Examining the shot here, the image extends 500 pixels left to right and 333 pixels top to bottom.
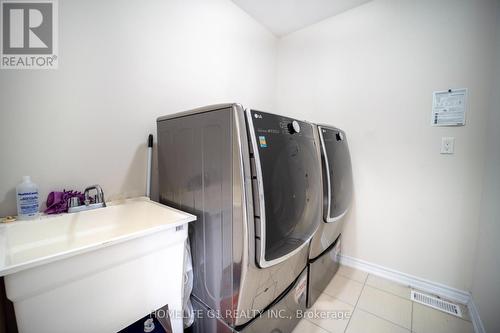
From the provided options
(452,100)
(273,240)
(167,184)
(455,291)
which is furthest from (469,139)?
(167,184)

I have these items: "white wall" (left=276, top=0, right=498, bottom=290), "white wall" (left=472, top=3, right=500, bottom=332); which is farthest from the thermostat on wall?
"white wall" (left=472, top=3, right=500, bottom=332)

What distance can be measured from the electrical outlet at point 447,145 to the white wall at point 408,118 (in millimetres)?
29

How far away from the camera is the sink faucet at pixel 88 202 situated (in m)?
1.08

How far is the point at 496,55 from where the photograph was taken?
4.61 feet

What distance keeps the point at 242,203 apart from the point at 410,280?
6.73 ft

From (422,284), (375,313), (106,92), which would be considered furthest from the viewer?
(422,284)

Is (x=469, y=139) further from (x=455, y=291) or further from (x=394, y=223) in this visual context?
(x=455, y=291)

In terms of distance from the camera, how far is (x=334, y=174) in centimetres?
158

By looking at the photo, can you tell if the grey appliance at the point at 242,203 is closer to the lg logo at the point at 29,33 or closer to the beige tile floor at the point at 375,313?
the beige tile floor at the point at 375,313

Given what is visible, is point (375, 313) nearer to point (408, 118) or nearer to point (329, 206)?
point (329, 206)

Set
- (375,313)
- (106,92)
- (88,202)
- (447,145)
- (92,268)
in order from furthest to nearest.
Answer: (447,145) → (375,313) → (106,92) → (88,202) → (92,268)

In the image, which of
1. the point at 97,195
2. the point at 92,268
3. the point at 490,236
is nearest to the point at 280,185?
the point at 92,268

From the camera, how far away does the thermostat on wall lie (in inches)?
61.1

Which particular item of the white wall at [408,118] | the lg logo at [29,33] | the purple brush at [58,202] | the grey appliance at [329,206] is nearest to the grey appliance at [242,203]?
the grey appliance at [329,206]
